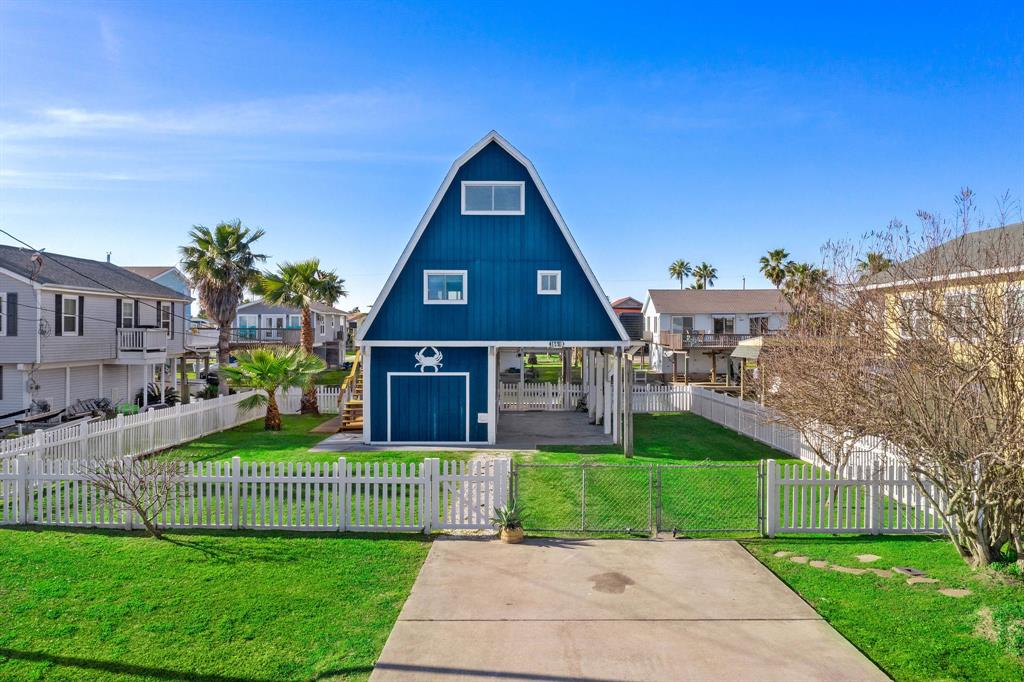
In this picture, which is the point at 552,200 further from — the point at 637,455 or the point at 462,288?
the point at 637,455

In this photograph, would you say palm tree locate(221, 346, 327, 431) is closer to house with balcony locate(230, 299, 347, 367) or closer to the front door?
the front door

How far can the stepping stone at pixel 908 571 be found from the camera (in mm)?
8625

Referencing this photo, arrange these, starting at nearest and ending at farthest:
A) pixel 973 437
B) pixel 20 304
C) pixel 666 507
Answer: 1. pixel 973 437
2. pixel 666 507
3. pixel 20 304

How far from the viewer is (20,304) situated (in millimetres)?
22094

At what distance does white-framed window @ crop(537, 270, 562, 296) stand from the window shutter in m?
18.2

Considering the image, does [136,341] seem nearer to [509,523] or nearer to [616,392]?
[616,392]

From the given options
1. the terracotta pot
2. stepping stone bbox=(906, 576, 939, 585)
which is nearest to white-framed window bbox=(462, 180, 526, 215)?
the terracotta pot

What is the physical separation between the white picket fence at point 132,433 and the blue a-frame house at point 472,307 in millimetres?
5506

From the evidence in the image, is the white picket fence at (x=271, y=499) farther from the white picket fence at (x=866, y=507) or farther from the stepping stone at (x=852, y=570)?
the stepping stone at (x=852, y=570)

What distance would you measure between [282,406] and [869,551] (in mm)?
23637

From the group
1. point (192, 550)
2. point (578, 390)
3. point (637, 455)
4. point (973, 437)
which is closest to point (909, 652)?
point (973, 437)

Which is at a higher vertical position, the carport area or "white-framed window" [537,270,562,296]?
"white-framed window" [537,270,562,296]

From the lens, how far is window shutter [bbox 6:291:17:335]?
21.8 meters

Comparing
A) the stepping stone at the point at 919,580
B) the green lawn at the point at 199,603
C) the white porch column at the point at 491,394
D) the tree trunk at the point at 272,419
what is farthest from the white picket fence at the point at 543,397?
the stepping stone at the point at 919,580
